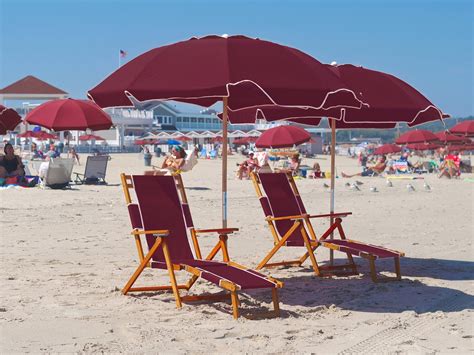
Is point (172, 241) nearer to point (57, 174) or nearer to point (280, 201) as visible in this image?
point (280, 201)

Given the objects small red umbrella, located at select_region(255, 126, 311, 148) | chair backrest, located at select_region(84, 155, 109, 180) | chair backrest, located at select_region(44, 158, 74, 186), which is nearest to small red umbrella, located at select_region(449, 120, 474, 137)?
small red umbrella, located at select_region(255, 126, 311, 148)

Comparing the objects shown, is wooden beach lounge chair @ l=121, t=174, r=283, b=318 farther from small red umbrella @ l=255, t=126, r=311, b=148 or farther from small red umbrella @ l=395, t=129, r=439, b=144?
small red umbrella @ l=395, t=129, r=439, b=144

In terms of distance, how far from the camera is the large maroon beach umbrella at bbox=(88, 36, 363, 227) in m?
5.17

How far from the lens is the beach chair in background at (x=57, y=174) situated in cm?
1562

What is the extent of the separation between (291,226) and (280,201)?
0.79ft

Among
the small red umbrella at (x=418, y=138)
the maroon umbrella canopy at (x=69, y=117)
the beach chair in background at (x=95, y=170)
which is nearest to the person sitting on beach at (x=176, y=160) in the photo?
the maroon umbrella canopy at (x=69, y=117)

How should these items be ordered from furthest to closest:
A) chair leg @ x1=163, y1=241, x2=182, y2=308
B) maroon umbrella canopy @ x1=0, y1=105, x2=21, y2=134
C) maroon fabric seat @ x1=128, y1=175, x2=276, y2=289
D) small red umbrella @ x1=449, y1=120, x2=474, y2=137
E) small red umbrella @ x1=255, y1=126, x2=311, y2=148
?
small red umbrella @ x1=449, y1=120, x2=474, y2=137 < small red umbrella @ x1=255, y1=126, x2=311, y2=148 < maroon umbrella canopy @ x1=0, y1=105, x2=21, y2=134 < maroon fabric seat @ x1=128, y1=175, x2=276, y2=289 < chair leg @ x1=163, y1=241, x2=182, y2=308

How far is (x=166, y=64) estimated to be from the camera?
5.42 meters

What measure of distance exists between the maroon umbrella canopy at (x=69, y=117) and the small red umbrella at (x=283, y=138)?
6461 millimetres

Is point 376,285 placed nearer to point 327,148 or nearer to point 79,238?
point 79,238

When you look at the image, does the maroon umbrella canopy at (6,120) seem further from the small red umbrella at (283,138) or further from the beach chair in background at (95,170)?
the small red umbrella at (283,138)

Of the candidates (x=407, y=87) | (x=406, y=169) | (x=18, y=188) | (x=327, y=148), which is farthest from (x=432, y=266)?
(x=327, y=148)

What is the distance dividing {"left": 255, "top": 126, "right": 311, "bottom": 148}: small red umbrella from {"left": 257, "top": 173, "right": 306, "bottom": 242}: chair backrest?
14.0m

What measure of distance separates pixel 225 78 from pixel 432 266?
323 centimetres
